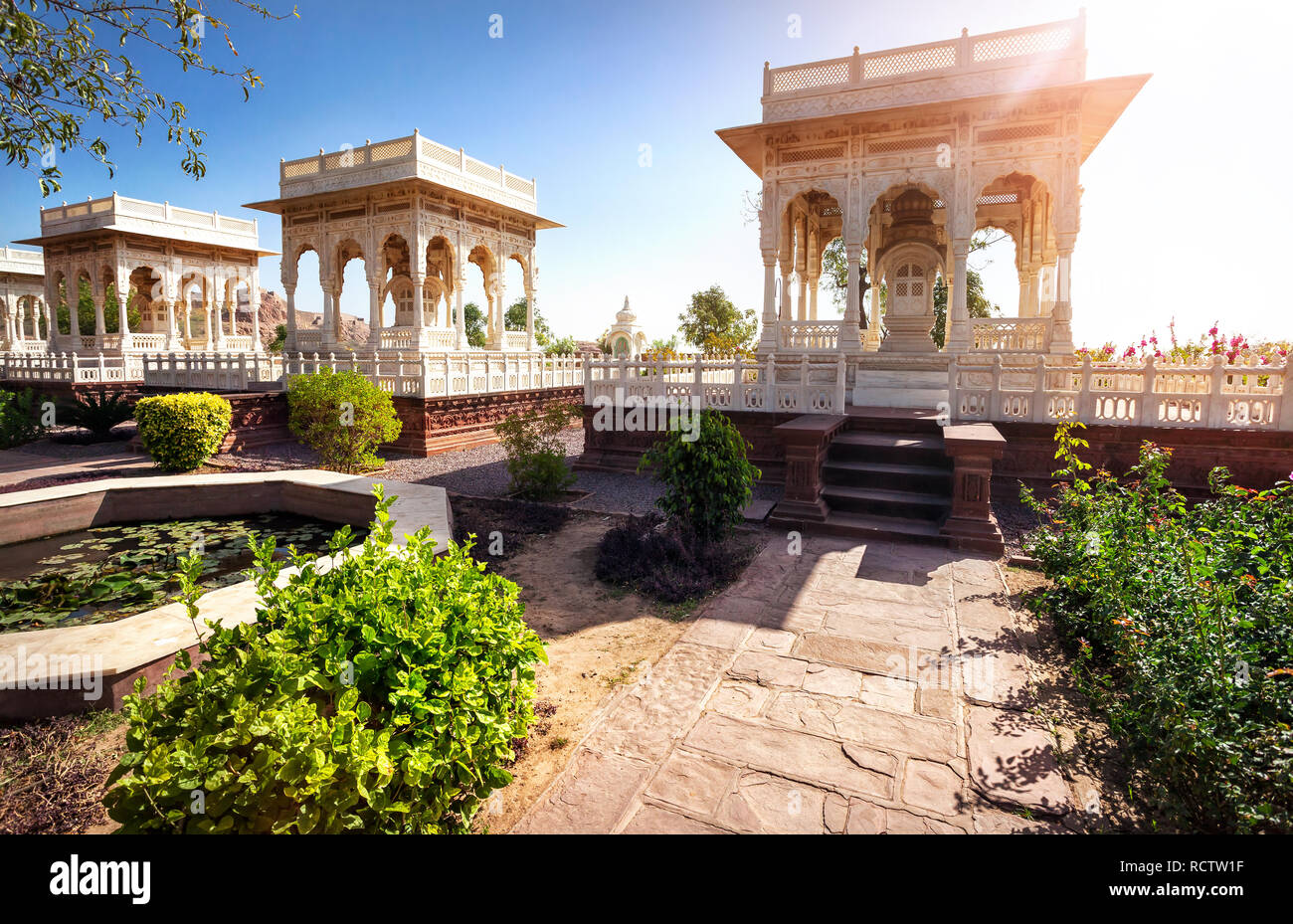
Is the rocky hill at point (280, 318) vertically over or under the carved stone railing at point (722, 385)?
over

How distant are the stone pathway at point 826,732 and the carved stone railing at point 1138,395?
16.2 ft

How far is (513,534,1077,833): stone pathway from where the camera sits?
2.67 metres

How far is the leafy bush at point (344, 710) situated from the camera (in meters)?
1.82

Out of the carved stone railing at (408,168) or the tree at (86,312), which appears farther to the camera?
the tree at (86,312)

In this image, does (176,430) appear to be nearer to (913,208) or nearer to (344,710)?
(344,710)

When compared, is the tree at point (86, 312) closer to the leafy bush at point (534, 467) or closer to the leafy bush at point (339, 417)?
the leafy bush at point (339, 417)

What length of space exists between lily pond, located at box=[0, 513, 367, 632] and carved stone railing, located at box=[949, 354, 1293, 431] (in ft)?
27.8

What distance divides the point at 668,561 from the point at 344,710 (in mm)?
4125

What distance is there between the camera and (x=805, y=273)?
16578 millimetres

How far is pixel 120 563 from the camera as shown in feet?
18.7

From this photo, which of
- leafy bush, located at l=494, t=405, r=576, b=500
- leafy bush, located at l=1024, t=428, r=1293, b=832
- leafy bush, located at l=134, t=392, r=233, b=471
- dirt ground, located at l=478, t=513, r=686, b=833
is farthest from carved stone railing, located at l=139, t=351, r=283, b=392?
leafy bush, located at l=1024, t=428, r=1293, b=832

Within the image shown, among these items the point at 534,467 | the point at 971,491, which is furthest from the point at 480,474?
the point at 971,491

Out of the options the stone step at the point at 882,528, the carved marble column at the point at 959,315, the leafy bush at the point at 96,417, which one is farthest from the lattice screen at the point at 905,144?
the leafy bush at the point at 96,417
